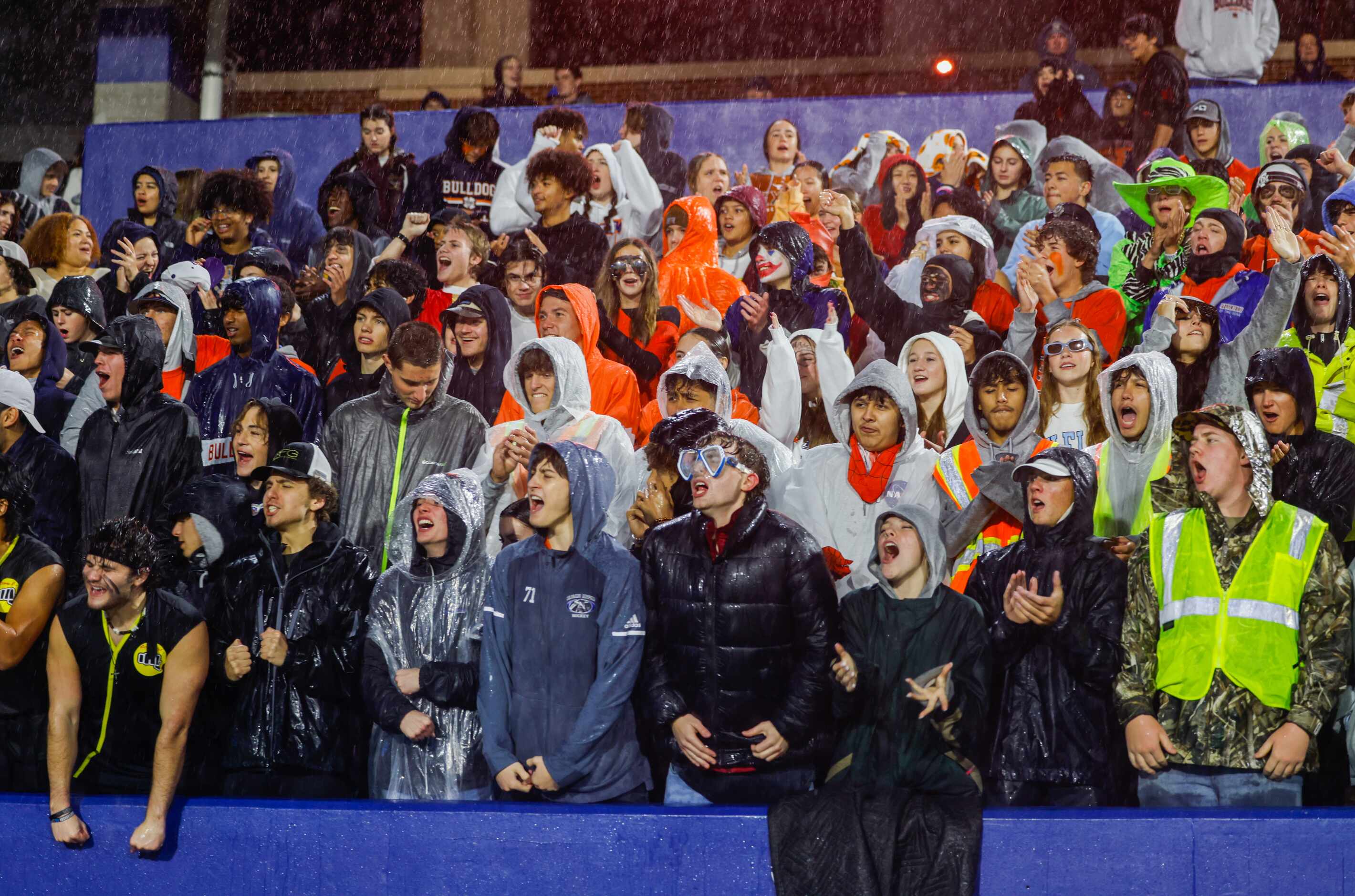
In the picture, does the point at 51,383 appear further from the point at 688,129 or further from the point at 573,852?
the point at 688,129

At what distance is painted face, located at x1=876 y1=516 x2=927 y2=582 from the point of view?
17.8 feet

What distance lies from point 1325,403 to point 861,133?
8141 mm

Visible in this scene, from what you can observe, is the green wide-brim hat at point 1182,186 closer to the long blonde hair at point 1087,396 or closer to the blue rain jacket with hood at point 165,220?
the long blonde hair at point 1087,396

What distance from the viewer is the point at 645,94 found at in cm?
1952

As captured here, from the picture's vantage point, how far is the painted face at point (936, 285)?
344 inches

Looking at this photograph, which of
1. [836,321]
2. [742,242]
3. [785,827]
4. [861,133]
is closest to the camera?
[785,827]

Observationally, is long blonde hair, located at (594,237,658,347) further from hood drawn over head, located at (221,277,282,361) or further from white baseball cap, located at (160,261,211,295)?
white baseball cap, located at (160,261,211,295)

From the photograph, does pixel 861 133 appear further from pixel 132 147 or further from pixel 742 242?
pixel 132 147

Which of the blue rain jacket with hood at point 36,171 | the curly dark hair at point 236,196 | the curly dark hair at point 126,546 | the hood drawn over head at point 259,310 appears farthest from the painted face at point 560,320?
the blue rain jacket with hood at point 36,171

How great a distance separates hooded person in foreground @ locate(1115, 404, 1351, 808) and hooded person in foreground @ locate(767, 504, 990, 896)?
571 millimetres

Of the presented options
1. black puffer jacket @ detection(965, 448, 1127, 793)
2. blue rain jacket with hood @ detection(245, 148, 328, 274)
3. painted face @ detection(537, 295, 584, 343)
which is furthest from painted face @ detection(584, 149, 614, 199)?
black puffer jacket @ detection(965, 448, 1127, 793)

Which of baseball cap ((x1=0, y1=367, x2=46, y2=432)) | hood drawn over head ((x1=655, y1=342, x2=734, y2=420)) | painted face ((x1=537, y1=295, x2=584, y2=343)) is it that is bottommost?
baseball cap ((x1=0, y1=367, x2=46, y2=432))

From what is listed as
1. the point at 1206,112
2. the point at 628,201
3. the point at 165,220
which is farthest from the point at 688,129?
the point at 1206,112

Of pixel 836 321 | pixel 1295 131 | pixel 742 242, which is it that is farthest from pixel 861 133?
pixel 836 321
